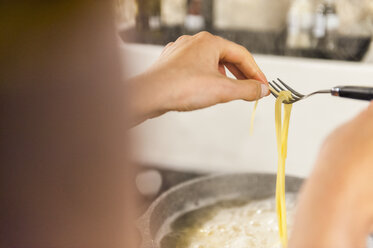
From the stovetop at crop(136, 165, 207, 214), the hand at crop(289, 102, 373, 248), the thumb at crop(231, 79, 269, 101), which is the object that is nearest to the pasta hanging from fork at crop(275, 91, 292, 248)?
the thumb at crop(231, 79, 269, 101)

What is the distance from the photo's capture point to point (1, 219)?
1.22 feet

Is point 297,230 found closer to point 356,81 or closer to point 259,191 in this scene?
point 259,191

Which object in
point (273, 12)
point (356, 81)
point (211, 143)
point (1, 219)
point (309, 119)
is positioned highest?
point (1, 219)

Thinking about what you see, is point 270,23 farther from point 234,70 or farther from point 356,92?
point 356,92

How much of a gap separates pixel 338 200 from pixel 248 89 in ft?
1.78

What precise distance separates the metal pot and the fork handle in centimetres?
27

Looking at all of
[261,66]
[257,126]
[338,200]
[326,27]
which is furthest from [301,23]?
[338,200]

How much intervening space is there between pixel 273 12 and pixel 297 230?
2.42 meters

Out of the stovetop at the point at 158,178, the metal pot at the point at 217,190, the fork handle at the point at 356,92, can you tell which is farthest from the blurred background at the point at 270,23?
the fork handle at the point at 356,92

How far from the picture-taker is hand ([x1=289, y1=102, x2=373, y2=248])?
15.8 inches

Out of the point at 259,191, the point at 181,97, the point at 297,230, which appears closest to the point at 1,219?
the point at 297,230

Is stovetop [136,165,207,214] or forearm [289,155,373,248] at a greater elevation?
forearm [289,155,373,248]

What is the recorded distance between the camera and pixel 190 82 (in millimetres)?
893

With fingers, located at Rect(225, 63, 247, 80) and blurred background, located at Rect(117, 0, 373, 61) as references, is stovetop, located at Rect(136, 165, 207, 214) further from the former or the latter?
fingers, located at Rect(225, 63, 247, 80)
